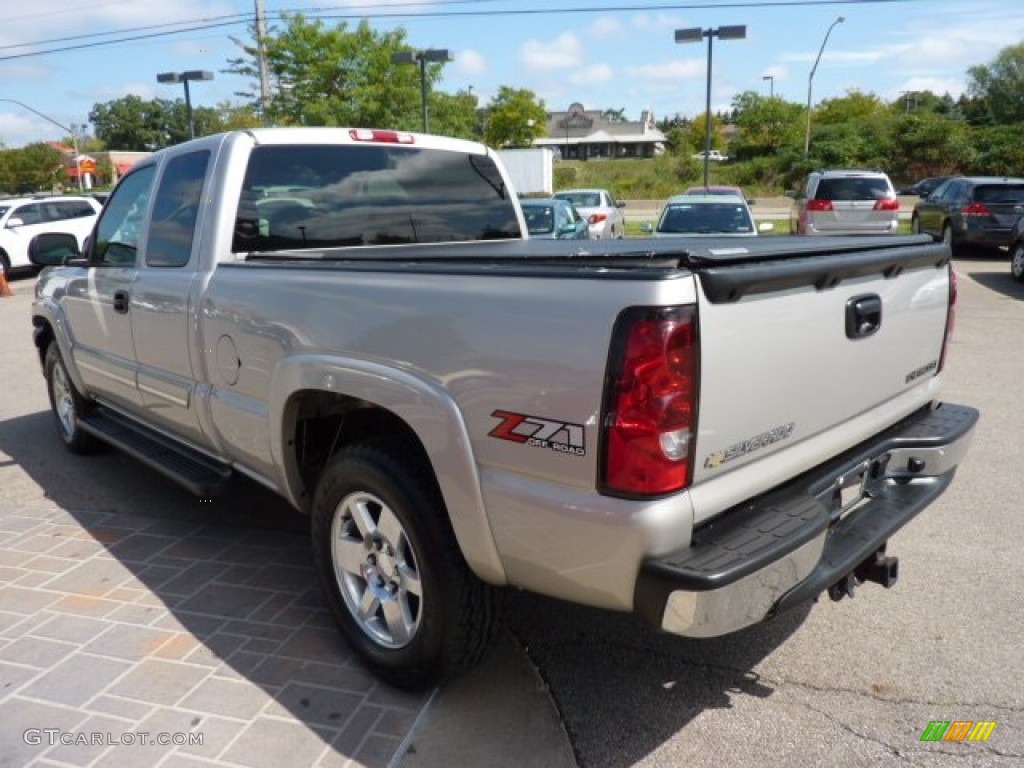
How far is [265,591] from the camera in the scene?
3.83 m

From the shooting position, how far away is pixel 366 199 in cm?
419

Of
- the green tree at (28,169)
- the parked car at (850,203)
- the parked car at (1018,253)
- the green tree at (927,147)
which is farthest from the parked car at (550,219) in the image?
the green tree at (28,169)

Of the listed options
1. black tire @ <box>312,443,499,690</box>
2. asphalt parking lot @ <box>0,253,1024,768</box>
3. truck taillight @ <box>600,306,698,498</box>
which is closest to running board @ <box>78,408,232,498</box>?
asphalt parking lot @ <box>0,253,1024,768</box>

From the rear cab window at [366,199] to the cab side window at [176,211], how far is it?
30 cm

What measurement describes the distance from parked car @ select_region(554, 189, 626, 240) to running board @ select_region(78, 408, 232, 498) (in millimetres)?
13863

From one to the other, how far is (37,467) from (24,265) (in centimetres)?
1541

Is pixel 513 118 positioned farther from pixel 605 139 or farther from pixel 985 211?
pixel 605 139

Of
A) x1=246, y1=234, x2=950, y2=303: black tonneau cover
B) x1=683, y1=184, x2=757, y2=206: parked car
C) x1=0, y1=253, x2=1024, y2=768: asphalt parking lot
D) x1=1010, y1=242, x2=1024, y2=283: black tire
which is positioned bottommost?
x1=0, y1=253, x2=1024, y2=768: asphalt parking lot

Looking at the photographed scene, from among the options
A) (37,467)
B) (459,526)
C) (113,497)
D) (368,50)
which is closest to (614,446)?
(459,526)

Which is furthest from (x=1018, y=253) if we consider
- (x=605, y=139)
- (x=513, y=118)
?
(x=605, y=139)

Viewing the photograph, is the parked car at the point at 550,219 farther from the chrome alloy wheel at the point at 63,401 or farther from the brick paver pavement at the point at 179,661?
the brick paver pavement at the point at 179,661

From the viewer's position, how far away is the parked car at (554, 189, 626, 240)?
18.9m

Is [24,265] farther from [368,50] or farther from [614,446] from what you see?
[614,446]

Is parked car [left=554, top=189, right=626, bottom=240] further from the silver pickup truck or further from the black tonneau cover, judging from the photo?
the black tonneau cover
